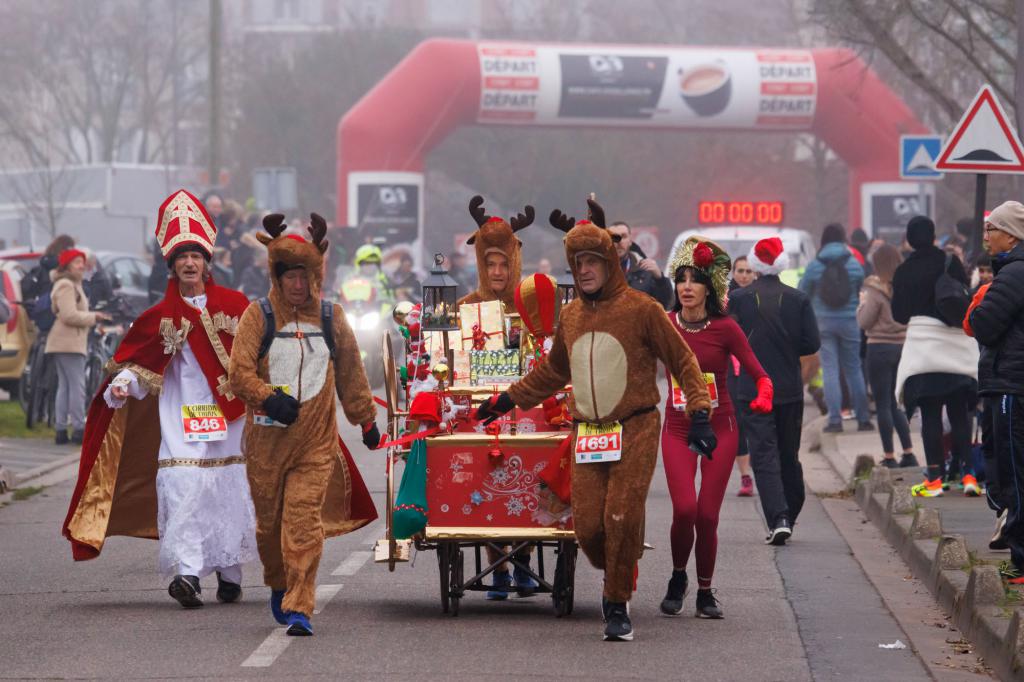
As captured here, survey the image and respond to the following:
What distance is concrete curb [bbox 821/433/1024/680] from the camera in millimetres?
8531

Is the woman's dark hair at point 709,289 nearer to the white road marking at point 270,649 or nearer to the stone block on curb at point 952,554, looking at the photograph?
the stone block on curb at point 952,554

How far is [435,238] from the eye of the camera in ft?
212

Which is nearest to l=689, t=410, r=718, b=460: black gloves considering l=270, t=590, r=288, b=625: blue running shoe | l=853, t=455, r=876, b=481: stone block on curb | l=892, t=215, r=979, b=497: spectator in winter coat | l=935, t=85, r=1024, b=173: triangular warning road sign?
l=270, t=590, r=288, b=625: blue running shoe

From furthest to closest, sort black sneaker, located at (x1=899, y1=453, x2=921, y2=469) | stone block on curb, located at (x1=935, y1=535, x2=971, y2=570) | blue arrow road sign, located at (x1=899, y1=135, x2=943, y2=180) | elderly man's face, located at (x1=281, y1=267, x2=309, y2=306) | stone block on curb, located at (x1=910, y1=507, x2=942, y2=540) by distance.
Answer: blue arrow road sign, located at (x1=899, y1=135, x2=943, y2=180) → black sneaker, located at (x1=899, y1=453, x2=921, y2=469) → stone block on curb, located at (x1=910, y1=507, x2=942, y2=540) → stone block on curb, located at (x1=935, y1=535, x2=971, y2=570) → elderly man's face, located at (x1=281, y1=267, x2=309, y2=306)

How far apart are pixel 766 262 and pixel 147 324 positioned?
4188 millimetres

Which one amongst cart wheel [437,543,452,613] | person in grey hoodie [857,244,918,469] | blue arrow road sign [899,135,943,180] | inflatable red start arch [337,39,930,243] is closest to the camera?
cart wheel [437,543,452,613]

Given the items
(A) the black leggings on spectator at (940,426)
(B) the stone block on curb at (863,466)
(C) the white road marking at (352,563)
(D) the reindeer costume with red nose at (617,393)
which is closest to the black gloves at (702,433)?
(D) the reindeer costume with red nose at (617,393)

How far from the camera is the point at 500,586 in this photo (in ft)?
34.0

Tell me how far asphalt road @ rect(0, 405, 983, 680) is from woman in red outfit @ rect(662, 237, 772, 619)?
0.28 meters

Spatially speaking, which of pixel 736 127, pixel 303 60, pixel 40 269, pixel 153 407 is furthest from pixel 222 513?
pixel 303 60

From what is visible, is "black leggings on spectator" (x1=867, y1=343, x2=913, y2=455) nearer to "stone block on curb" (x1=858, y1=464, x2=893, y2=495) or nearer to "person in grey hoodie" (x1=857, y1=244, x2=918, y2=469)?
"person in grey hoodie" (x1=857, y1=244, x2=918, y2=469)


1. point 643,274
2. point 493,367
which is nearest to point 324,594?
point 493,367

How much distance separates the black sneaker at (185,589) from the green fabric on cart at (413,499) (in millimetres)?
1160

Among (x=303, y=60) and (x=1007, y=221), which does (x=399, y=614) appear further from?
(x=303, y=60)
